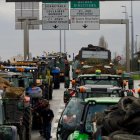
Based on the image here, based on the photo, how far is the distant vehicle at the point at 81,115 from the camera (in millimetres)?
9977

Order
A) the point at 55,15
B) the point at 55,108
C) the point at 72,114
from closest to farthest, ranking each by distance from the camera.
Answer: the point at 72,114, the point at 55,108, the point at 55,15

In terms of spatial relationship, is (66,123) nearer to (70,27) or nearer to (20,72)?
(20,72)

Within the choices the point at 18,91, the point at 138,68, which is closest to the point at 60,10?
the point at 18,91

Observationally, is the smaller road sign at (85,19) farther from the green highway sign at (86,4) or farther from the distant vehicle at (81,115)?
the distant vehicle at (81,115)

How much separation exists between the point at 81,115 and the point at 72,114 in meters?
1.88

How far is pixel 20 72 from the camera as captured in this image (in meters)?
25.7

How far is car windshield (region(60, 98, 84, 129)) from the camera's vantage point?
12633 millimetres

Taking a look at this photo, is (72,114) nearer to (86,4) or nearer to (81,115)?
(81,115)

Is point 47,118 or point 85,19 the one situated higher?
point 85,19

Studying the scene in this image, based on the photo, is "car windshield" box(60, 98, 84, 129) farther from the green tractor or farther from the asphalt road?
the asphalt road

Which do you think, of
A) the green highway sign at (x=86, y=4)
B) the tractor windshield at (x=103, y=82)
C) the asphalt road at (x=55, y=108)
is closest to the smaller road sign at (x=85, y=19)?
the green highway sign at (x=86, y=4)

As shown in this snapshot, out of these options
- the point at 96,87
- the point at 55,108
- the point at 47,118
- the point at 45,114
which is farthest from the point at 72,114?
the point at 55,108

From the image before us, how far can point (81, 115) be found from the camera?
11.1 meters

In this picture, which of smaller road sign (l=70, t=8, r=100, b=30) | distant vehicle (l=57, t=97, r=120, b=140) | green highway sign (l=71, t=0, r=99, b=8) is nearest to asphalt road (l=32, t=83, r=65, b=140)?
smaller road sign (l=70, t=8, r=100, b=30)
